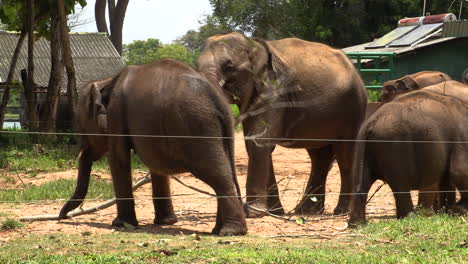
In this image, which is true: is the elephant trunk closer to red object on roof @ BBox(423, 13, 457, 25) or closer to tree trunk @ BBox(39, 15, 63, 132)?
tree trunk @ BBox(39, 15, 63, 132)

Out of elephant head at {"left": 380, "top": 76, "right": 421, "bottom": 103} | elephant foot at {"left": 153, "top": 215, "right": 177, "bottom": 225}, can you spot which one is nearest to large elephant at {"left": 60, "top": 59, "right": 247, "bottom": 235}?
elephant foot at {"left": 153, "top": 215, "right": 177, "bottom": 225}

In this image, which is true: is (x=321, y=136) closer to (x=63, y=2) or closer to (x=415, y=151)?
(x=415, y=151)

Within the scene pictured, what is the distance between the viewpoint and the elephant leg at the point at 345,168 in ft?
39.7

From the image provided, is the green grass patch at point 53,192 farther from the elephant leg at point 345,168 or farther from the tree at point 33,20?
Result: the tree at point 33,20

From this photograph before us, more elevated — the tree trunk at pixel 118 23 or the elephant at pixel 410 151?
the tree trunk at pixel 118 23

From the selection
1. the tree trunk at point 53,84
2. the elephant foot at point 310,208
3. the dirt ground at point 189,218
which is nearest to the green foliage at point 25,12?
the tree trunk at point 53,84

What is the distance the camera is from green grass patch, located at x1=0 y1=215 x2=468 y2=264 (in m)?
7.22

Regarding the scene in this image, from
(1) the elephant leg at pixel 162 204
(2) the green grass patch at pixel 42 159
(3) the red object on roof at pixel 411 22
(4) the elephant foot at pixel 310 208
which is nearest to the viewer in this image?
(1) the elephant leg at pixel 162 204

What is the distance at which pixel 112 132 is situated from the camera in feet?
32.2

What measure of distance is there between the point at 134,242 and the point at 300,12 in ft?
87.2

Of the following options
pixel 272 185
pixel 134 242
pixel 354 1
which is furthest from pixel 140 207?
pixel 354 1

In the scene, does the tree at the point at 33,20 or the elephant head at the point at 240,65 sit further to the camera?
the tree at the point at 33,20

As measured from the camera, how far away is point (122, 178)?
986cm

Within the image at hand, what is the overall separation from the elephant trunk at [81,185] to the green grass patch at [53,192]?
154cm
